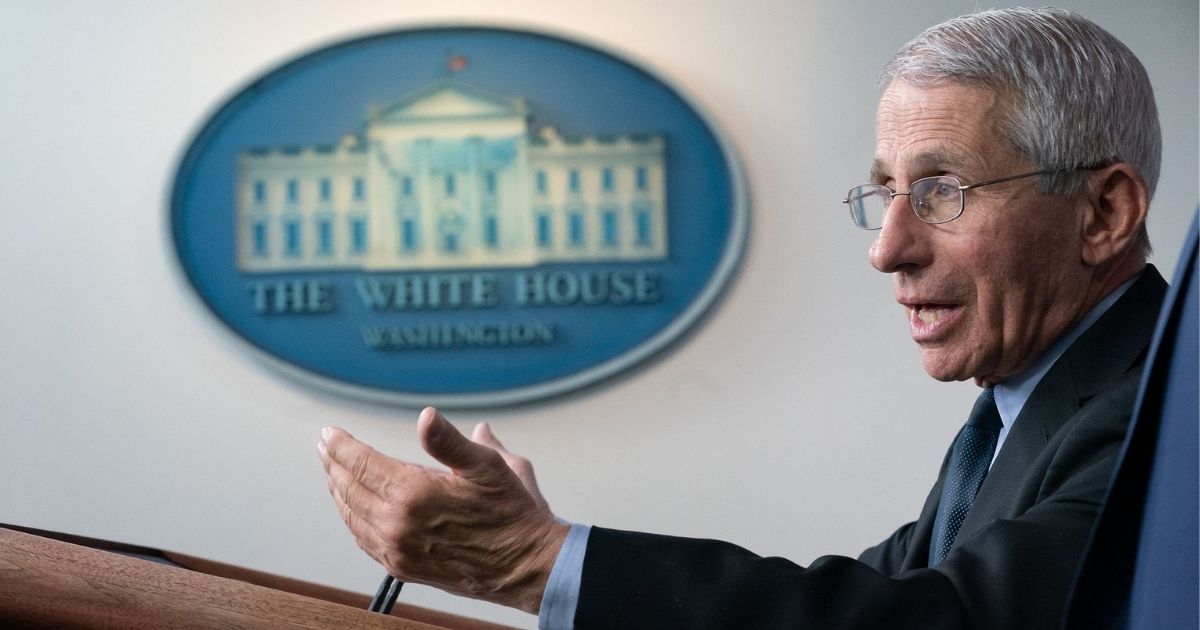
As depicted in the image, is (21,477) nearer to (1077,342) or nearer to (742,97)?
(742,97)

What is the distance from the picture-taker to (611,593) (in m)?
0.81

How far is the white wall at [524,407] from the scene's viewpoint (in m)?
2.48

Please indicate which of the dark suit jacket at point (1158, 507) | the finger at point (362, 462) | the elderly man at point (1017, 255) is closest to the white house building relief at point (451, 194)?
the elderly man at point (1017, 255)

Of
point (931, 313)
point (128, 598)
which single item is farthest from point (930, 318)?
point (128, 598)

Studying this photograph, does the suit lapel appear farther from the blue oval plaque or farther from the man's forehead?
the blue oval plaque

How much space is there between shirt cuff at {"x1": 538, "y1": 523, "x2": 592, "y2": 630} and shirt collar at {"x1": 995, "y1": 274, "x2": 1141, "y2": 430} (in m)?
0.57

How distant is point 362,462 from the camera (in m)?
0.86

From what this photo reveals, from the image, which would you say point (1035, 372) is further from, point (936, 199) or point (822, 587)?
point (822, 587)

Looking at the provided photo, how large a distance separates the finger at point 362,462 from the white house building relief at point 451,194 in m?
1.65

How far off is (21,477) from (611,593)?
2.15 metres

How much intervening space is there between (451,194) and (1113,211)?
5.24 ft

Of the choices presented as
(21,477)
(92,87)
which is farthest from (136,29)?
(21,477)

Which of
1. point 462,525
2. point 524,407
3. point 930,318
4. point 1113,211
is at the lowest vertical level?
point 524,407

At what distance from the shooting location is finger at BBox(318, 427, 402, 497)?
844 millimetres
